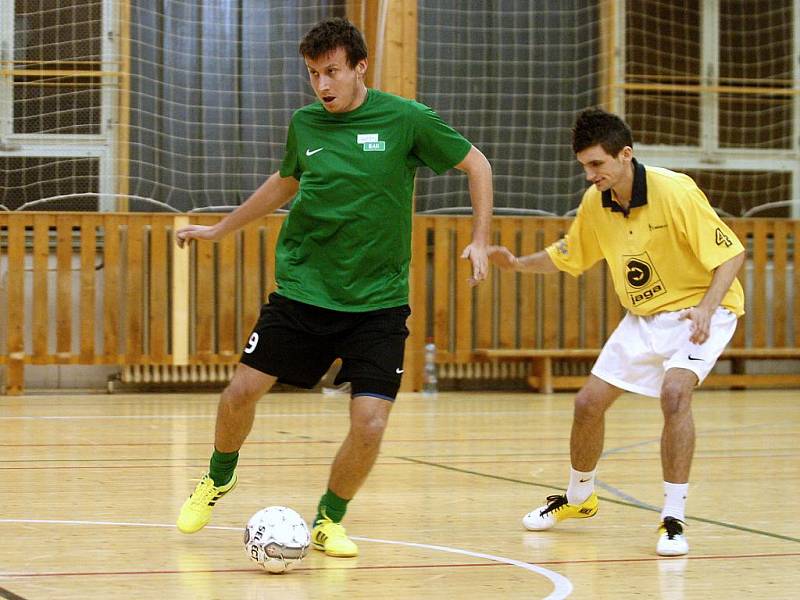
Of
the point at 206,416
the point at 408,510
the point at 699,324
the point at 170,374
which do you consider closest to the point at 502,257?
the point at 699,324

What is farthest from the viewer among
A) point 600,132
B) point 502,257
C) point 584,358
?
point 584,358

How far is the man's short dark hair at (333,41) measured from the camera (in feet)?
11.5

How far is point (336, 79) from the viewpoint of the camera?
3549 millimetres

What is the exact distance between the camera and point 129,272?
1034cm

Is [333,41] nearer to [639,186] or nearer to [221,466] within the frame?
[639,186]

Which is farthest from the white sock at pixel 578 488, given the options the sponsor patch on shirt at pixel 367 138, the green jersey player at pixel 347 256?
the sponsor patch on shirt at pixel 367 138

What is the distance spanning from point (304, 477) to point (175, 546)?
1742 mm

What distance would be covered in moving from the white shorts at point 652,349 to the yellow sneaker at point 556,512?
0.42 meters

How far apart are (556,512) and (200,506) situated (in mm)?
1159

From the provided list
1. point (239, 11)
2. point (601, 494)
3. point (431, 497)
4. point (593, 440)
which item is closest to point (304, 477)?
point (431, 497)

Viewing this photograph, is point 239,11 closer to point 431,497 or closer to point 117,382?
point 117,382

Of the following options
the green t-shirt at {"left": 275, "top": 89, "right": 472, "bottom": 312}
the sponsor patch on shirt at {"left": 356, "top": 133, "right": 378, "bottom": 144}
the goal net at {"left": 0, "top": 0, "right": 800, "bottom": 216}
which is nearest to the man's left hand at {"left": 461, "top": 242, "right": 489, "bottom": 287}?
the green t-shirt at {"left": 275, "top": 89, "right": 472, "bottom": 312}

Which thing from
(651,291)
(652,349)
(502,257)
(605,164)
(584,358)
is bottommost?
(584,358)

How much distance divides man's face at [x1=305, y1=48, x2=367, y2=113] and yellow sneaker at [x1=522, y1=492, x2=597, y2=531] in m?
1.45
